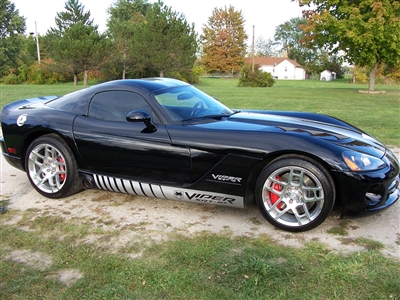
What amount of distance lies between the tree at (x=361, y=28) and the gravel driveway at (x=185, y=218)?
19.4 meters

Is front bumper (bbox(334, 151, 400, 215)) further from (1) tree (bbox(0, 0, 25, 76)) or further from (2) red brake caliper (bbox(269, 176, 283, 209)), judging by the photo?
(1) tree (bbox(0, 0, 25, 76))

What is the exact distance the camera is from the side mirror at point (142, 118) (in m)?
3.24

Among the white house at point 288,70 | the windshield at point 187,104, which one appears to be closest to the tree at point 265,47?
the white house at point 288,70

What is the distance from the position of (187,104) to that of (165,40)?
3229cm

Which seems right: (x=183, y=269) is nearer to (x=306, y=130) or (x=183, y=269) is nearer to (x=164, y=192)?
(x=164, y=192)

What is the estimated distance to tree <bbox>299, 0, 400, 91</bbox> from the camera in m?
19.7

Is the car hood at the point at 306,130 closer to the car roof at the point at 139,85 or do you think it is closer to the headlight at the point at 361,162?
the headlight at the point at 361,162

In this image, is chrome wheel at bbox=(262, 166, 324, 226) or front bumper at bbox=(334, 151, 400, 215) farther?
chrome wheel at bbox=(262, 166, 324, 226)

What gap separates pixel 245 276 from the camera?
2365 millimetres

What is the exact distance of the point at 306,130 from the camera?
3.22 metres

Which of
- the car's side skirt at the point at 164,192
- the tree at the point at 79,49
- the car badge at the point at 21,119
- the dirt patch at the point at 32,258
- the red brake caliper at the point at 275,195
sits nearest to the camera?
the dirt patch at the point at 32,258

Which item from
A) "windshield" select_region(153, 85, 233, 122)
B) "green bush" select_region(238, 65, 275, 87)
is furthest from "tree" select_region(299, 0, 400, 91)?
"windshield" select_region(153, 85, 233, 122)

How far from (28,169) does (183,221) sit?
6.48 ft

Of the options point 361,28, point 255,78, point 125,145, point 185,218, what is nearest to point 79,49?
point 255,78
